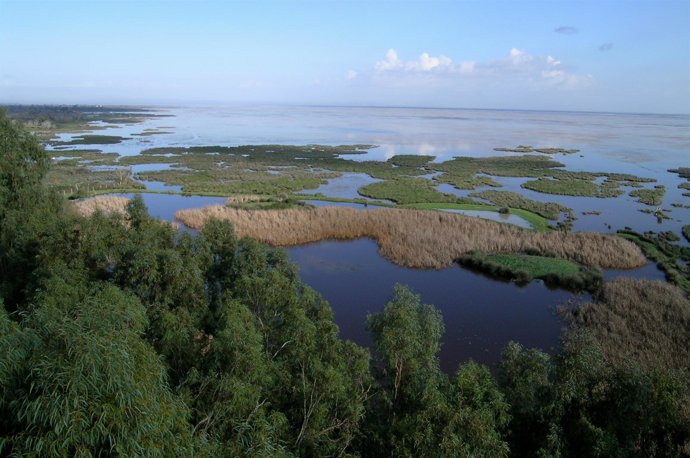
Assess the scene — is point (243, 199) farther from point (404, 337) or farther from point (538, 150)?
point (538, 150)

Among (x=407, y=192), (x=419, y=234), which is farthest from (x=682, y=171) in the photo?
(x=419, y=234)

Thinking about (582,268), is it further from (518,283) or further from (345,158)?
(345,158)

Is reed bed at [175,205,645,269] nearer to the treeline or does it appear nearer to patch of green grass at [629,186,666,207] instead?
the treeline

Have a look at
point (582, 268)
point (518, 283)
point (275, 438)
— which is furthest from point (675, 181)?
point (275, 438)

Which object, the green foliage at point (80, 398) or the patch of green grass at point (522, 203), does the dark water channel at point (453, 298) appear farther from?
the green foliage at point (80, 398)

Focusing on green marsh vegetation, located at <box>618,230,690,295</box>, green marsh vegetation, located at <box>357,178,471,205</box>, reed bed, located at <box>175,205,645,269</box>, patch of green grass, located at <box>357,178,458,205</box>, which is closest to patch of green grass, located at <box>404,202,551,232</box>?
green marsh vegetation, located at <box>357,178,471,205</box>
